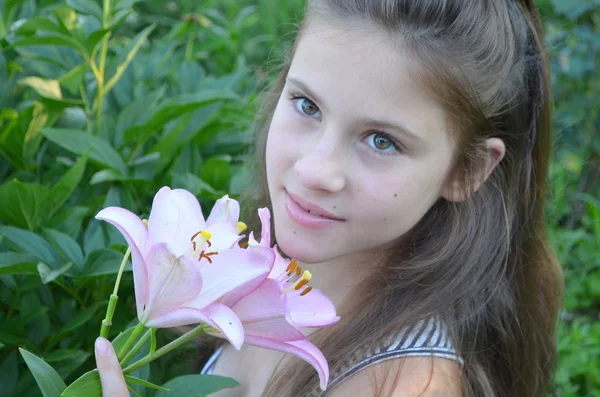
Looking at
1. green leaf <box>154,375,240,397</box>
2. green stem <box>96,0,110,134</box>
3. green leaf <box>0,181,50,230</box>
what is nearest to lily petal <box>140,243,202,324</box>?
green leaf <box>154,375,240,397</box>

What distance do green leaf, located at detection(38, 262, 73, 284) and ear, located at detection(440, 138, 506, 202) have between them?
2.20 ft

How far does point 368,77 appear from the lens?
4.12ft

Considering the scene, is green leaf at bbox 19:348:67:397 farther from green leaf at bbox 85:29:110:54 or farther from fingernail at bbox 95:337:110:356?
green leaf at bbox 85:29:110:54

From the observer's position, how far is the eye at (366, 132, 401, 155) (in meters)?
1.28

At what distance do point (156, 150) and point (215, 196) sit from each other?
196 mm

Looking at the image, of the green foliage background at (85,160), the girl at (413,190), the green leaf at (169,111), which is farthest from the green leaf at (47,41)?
the girl at (413,190)

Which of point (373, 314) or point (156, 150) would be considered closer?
point (373, 314)

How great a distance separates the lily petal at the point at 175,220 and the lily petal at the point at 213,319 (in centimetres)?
7

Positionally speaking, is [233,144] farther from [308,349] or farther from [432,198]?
[308,349]

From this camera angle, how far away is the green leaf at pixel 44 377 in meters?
0.93

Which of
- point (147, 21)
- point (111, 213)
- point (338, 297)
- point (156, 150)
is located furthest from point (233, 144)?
point (147, 21)

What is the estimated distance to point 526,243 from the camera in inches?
68.5

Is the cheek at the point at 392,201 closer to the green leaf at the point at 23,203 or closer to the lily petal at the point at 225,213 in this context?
the lily petal at the point at 225,213

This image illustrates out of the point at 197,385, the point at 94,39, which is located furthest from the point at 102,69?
the point at 197,385
